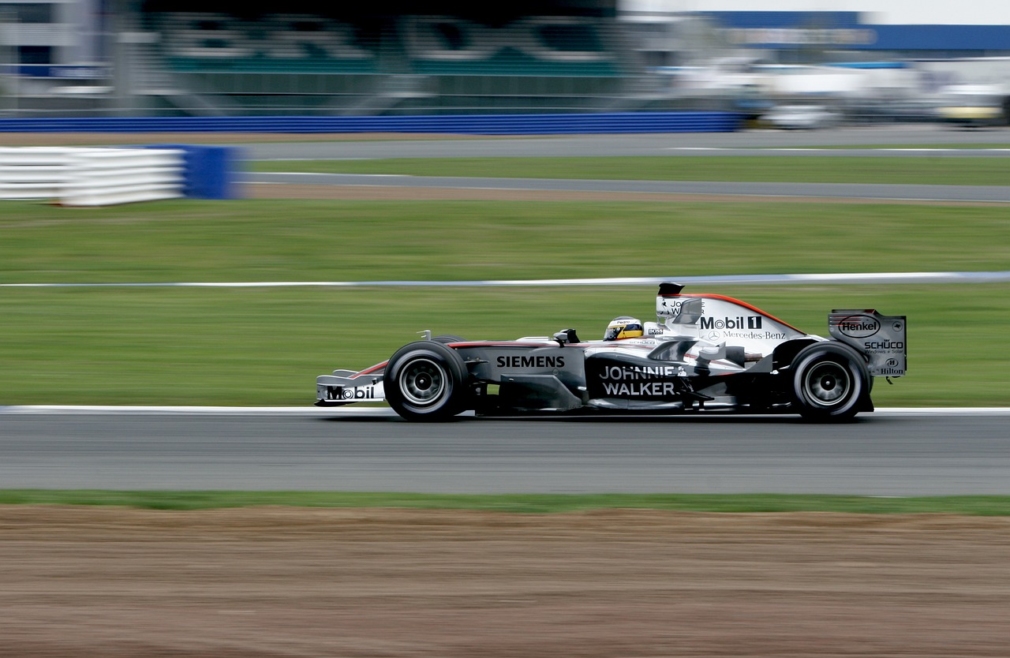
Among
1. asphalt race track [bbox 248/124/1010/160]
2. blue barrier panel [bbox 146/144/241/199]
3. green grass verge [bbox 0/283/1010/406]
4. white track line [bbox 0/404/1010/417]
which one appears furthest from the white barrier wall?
white track line [bbox 0/404/1010/417]

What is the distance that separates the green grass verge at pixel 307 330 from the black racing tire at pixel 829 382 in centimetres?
116

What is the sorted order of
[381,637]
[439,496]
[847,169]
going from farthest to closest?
[847,169] → [439,496] → [381,637]

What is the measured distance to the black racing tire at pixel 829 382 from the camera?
8.00 meters

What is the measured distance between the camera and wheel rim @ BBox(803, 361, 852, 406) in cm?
807

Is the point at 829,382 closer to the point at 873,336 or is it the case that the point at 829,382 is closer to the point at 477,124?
the point at 873,336

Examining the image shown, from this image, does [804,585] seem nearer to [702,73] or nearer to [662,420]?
[662,420]

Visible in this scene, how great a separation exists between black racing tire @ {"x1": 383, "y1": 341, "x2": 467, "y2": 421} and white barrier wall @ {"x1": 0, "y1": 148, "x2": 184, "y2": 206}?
12549 mm

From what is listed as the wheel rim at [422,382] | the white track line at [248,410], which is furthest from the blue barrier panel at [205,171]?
the wheel rim at [422,382]

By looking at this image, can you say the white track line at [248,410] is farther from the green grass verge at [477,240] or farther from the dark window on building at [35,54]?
the dark window on building at [35,54]

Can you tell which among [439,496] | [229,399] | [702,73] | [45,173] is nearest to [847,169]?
[45,173]

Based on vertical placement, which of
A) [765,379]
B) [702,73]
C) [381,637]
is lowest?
[381,637]

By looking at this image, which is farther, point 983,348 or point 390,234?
point 390,234

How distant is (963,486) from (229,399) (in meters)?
5.05

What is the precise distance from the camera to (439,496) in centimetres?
635
